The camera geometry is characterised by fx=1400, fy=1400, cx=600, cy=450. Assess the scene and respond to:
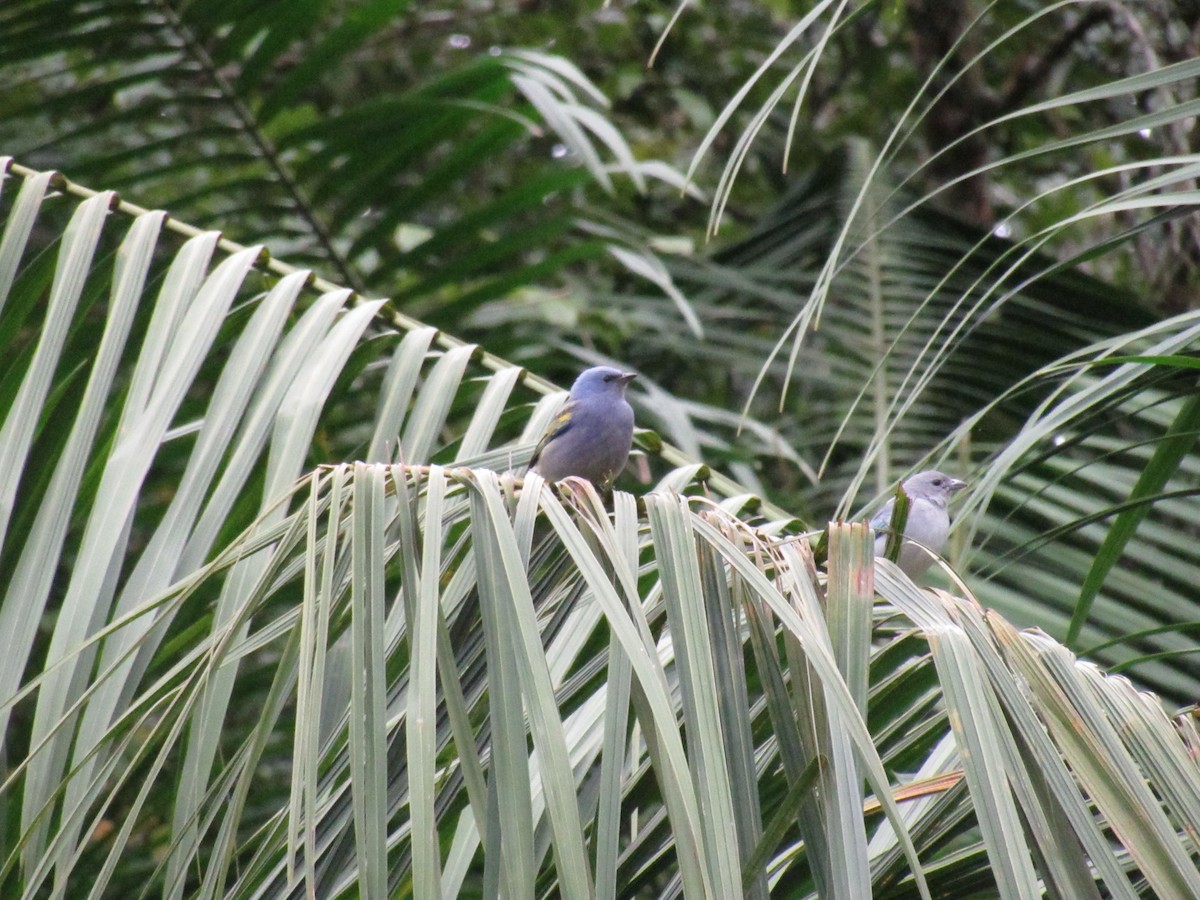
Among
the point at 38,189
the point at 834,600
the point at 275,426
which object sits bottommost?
the point at 834,600

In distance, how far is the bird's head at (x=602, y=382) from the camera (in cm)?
417

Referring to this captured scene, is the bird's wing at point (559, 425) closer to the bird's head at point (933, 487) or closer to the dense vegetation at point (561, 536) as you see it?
the dense vegetation at point (561, 536)

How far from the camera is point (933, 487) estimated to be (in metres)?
4.72

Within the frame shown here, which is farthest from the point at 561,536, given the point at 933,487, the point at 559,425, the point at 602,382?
the point at 933,487

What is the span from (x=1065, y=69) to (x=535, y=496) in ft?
26.7

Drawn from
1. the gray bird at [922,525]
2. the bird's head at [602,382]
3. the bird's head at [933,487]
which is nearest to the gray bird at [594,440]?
the bird's head at [602,382]

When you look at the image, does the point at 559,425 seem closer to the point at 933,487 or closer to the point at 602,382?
the point at 602,382

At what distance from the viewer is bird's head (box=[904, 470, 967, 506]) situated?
4.59 m

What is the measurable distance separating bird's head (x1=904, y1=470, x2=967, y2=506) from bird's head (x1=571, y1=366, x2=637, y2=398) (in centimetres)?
100

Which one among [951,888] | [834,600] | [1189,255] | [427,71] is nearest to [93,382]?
[834,600]

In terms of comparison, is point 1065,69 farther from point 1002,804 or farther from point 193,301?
point 1002,804

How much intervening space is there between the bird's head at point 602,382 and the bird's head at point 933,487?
3.30 ft

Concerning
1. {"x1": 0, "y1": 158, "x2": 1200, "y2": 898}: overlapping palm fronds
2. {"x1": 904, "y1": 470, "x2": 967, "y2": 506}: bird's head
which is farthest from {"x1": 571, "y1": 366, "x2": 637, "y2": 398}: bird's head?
{"x1": 0, "y1": 158, "x2": 1200, "y2": 898}: overlapping palm fronds

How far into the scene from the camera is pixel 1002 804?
4.74 feet
